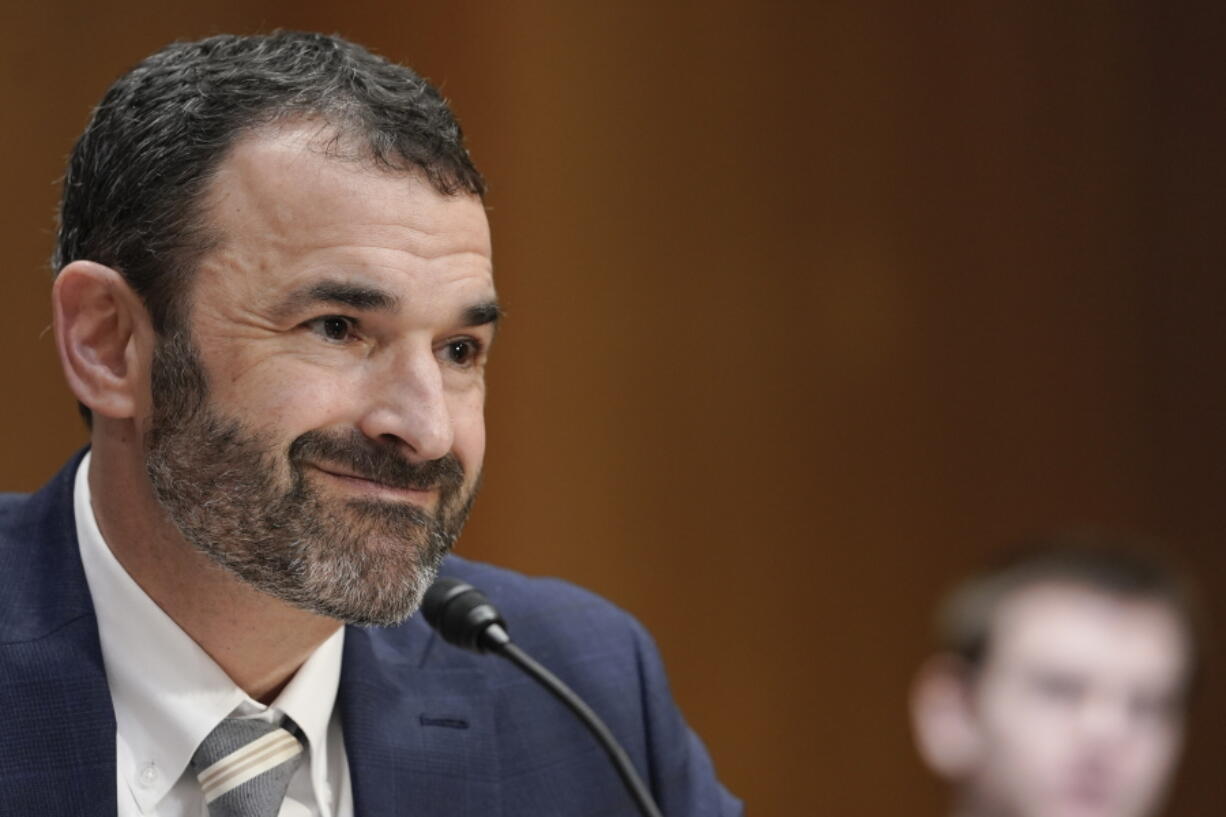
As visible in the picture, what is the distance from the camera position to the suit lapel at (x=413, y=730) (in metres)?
1.65

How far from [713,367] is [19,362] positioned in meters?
1.39

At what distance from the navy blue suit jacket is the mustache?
301 mm

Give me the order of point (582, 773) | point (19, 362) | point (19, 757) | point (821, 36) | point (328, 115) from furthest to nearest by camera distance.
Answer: point (821, 36) < point (19, 362) < point (582, 773) < point (328, 115) < point (19, 757)

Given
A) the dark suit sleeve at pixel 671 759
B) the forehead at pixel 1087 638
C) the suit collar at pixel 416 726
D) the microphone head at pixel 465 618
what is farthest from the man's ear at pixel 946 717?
the microphone head at pixel 465 618

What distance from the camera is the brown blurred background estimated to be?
9.86 ft

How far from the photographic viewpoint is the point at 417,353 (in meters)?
1.52

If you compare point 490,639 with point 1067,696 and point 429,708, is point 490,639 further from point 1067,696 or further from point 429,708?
point 1067,696

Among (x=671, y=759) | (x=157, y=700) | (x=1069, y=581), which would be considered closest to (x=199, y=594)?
(x=157, y=700)

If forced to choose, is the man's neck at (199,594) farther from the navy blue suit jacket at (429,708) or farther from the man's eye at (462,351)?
the man's eye at (462,351)

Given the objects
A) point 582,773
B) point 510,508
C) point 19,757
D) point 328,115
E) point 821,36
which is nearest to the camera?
point 19,757

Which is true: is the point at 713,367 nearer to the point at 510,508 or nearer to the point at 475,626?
the point at 510,508

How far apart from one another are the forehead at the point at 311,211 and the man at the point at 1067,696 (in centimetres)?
121

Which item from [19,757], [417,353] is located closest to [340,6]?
[417,353]

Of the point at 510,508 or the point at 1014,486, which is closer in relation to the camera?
the point at 510,508
